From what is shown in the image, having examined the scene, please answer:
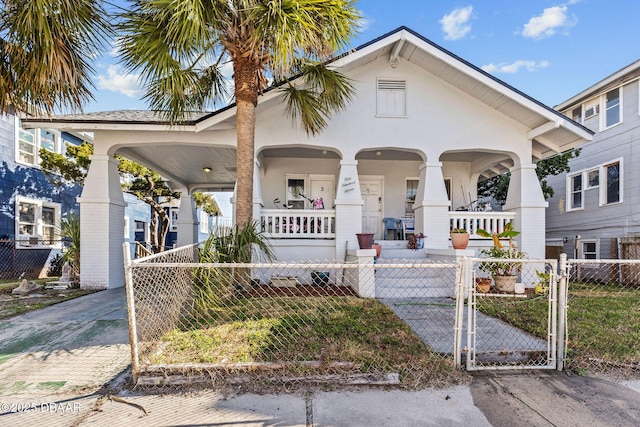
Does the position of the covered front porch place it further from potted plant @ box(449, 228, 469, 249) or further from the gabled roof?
the gabled roof

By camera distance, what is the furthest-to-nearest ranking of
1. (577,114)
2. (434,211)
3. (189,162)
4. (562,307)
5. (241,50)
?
(577,114) < (189,162) < (434,211) < (241,50) < (562,307)

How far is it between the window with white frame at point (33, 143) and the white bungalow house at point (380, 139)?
463 cm

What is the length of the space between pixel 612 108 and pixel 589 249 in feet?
16.6

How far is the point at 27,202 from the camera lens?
1120 centimetres

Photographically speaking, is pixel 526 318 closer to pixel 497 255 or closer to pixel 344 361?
pixel 497 255

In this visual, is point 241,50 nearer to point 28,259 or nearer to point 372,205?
point 372,205

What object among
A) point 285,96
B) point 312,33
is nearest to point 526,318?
point 312,33

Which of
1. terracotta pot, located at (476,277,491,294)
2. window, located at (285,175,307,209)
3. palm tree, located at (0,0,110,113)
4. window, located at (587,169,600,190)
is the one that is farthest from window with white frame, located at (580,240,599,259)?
palm tree, located at (0,0,110,113)

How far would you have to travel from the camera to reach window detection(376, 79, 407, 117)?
28.0 ft

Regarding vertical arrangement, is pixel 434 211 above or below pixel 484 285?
above

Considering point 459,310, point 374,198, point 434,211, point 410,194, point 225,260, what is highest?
point 410,194

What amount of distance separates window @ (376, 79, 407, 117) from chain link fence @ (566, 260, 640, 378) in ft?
17.3

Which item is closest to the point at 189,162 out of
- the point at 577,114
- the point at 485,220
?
the point at 485,220

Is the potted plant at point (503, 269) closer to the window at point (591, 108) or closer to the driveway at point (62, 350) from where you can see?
the driveway at point (62, 350)
